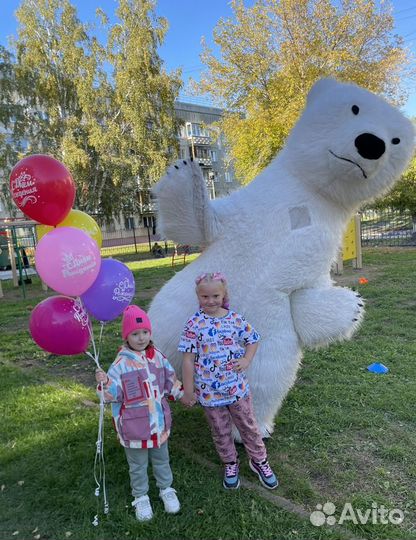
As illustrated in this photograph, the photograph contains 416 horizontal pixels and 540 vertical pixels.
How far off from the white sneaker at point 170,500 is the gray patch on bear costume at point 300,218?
174 centimetres

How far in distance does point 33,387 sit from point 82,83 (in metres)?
19.0

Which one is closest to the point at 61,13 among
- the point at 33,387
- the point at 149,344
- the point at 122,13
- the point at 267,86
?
the point at 122,13

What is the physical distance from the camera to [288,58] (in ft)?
47.3

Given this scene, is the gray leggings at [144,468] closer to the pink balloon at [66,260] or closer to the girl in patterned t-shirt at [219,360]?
the girl in patterned t-shirt at [219,360]

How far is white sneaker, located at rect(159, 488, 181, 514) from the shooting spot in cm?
254

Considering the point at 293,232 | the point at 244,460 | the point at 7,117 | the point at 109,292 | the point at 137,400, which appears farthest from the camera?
the point at 7,117

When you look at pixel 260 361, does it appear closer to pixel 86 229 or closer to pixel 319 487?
pixel 319 487

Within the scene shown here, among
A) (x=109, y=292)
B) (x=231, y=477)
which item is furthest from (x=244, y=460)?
(x=109, y=292)

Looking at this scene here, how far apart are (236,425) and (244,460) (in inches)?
17.2

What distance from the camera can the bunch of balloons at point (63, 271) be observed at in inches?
99.0

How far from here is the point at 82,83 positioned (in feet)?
67.4

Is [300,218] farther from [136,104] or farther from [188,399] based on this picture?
[136,104]

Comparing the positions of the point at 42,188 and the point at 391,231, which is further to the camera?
the point at 391,231

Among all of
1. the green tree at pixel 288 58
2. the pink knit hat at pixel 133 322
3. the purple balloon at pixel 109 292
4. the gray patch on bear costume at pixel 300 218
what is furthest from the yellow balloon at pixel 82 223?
the green tree at pixel 288 58
